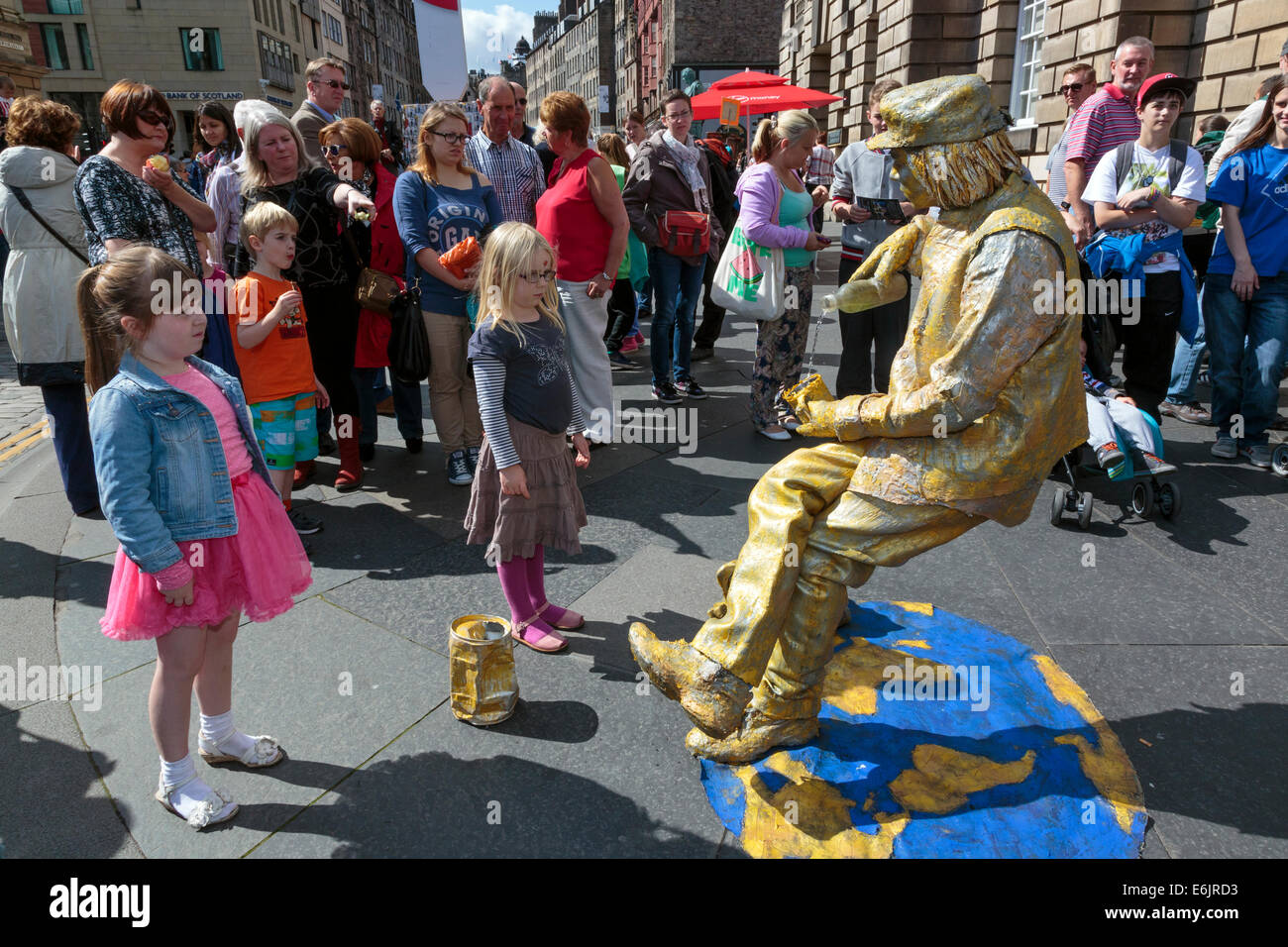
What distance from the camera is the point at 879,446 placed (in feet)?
7.98

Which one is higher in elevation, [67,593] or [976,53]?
[976,53]

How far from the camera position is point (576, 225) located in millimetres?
5305

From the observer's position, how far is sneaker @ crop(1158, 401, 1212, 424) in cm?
624

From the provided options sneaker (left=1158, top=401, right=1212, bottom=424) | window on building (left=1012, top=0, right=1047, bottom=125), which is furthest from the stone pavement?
window on building (left=1012, top=0, right=1047, bottom=125)

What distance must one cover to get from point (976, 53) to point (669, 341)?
1344 cm

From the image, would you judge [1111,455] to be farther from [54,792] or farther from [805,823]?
[54,792]

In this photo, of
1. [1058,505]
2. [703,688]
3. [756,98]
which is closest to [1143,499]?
[1058,505]

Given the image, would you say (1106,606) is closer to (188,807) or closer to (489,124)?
(188,807)

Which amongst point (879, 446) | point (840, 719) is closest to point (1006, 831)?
point (840, 719)

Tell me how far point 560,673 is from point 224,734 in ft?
3.92

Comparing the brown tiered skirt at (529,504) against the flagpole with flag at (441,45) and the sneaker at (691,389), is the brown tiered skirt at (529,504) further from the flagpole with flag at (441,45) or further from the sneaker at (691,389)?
the flagpole with flag at (441,45)

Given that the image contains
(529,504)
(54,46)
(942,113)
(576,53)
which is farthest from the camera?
(576,53)

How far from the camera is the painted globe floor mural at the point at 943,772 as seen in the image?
230 cm

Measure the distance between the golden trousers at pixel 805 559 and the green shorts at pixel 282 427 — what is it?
9.34 ft
